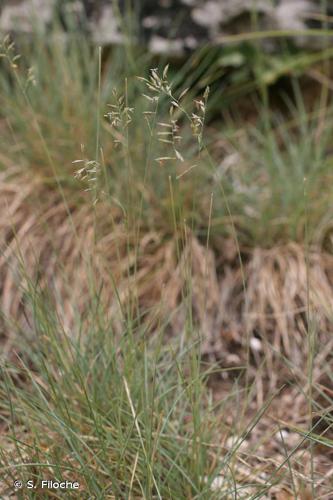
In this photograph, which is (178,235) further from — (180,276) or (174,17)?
(174,17)

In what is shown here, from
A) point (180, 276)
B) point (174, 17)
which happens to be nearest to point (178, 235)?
point (180, 276)

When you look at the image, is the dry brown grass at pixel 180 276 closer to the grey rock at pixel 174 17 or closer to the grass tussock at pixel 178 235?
the grass tussock at pixel 178 235

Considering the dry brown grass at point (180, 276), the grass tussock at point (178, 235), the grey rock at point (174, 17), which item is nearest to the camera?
the grass tussock at point (178, 235)

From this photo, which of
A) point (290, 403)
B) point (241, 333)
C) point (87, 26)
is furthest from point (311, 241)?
point (87, 26)

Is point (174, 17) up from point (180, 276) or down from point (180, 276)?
up

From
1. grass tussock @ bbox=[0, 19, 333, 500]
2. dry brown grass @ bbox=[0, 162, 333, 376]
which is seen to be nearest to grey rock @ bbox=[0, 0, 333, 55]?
grass tussock @ bbox=[0, 19, 333, 500]

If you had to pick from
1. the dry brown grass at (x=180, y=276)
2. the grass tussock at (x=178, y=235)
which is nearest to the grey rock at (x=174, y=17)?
the grass tussock at (x=178, y=235)

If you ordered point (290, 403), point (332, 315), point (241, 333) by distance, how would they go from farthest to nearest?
point (241, 333) < point (290, 403) < point (332, 315)

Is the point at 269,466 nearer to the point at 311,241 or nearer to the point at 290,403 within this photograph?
the point at 290,403
